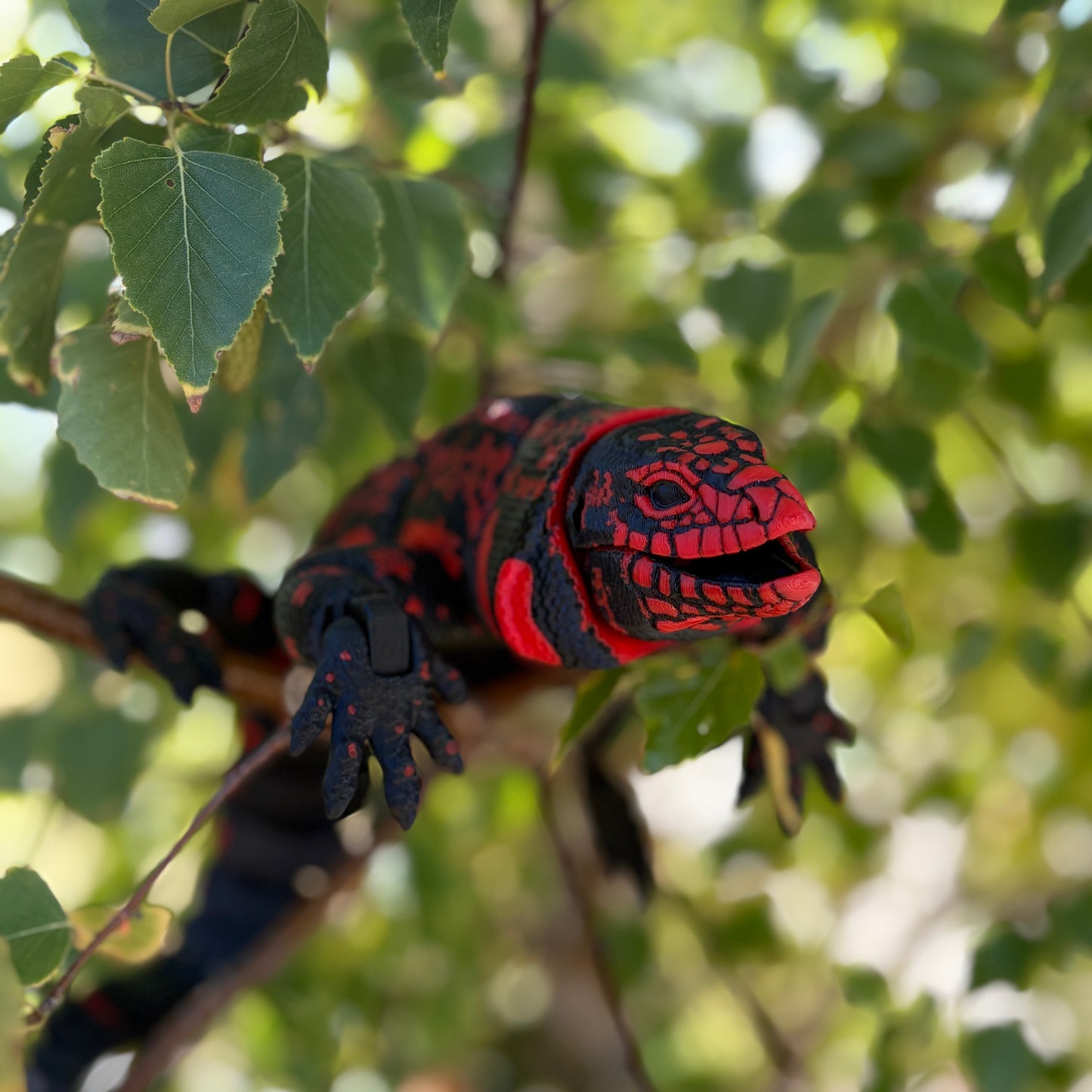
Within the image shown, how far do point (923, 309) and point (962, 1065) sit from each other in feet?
2.69

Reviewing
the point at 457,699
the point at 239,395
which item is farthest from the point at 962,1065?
the point at 239,395

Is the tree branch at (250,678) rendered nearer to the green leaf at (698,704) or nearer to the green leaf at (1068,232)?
the green leaf at (698,704)

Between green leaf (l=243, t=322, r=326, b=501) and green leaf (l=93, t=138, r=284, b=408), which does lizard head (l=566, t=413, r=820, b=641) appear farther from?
green leaf (l=243, t=322, r=326, b=501)

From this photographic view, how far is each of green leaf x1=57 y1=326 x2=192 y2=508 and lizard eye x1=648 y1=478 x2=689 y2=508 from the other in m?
0.30

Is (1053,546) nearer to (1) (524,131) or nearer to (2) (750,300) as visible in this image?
(2) (750,300)

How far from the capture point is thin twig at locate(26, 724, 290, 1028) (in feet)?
2.29

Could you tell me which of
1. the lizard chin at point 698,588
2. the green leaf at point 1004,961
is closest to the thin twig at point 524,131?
the lizard chin at point 698,588

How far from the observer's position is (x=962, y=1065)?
4.09 ft

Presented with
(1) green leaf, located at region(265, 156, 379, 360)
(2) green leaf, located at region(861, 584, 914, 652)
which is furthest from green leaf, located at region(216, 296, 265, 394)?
(2) green leaf, located at region(861, 584, 914, 652)

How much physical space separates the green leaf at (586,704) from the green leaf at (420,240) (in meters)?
0.32

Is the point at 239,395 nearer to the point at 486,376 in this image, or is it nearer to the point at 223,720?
the point at 486,376

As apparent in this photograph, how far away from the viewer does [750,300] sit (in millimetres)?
1280

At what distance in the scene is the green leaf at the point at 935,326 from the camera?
3.07 ft

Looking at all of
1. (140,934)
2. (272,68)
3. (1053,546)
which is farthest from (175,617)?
(1053,546)
